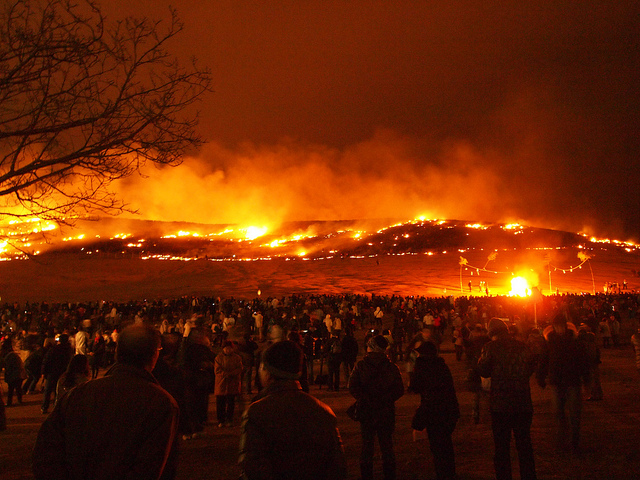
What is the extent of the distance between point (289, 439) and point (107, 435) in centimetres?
83

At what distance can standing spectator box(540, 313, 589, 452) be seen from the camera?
5.74 meters

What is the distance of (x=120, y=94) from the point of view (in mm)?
5809

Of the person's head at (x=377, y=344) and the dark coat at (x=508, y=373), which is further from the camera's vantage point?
the person's head at (x=377, y=344)

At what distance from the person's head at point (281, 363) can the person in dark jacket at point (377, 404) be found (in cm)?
246

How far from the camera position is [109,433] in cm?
224

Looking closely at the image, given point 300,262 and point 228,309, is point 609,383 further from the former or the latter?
point 300,262

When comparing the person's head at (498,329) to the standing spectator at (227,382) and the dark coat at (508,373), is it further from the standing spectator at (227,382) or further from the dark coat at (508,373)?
the standing spectator at (227,382)

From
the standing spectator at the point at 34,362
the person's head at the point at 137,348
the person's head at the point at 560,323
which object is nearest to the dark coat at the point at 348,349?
the person's head at the point at 560,323

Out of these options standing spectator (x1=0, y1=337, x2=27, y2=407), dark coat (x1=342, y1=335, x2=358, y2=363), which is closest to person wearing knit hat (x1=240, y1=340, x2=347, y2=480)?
dark coat (x1=342, y1=335, x2=358, y2=363)

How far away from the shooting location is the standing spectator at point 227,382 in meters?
8.02

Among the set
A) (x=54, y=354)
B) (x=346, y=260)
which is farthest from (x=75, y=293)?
(x=54, y=354)

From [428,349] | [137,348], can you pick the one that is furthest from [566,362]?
[137,348]

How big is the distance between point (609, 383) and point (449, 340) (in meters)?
12.1

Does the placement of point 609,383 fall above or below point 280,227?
below
